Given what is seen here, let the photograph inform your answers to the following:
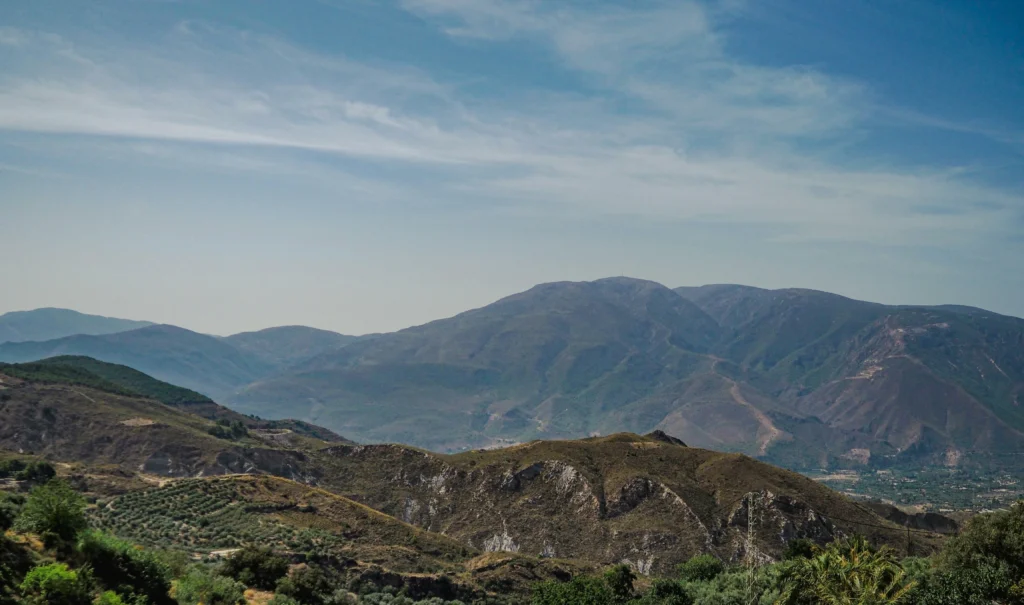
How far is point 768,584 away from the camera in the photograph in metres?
58.1

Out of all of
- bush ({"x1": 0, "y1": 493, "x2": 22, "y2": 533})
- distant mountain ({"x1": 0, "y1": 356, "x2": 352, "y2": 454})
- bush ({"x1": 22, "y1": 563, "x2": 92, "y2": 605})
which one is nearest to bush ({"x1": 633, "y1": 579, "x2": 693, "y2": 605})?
bush ({"x1": 22, "y1": 563, "x2": 92, "y2": 605})

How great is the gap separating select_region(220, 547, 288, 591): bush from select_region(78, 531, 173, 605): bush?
13.0 meters

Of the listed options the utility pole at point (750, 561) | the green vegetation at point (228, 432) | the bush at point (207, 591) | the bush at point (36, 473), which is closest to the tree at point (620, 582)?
the utility pole at point (750, 561)

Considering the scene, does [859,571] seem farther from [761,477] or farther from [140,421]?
[140,421]

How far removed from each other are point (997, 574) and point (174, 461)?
127133 millimetres

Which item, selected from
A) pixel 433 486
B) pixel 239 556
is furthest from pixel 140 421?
pixel 239 556

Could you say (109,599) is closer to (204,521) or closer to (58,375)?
(204,521)

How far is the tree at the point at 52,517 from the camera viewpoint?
3484 cm

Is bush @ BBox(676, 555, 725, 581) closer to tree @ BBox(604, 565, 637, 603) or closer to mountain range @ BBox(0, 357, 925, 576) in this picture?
tree @ BBox(604, 565, 637, 603)

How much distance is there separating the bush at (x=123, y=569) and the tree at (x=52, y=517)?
0.93 m

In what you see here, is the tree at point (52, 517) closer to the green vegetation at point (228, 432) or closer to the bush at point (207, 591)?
the bush at point (207, 591)

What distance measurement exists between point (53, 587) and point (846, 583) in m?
39.6

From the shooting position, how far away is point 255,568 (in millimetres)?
50906

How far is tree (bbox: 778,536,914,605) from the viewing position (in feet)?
129
